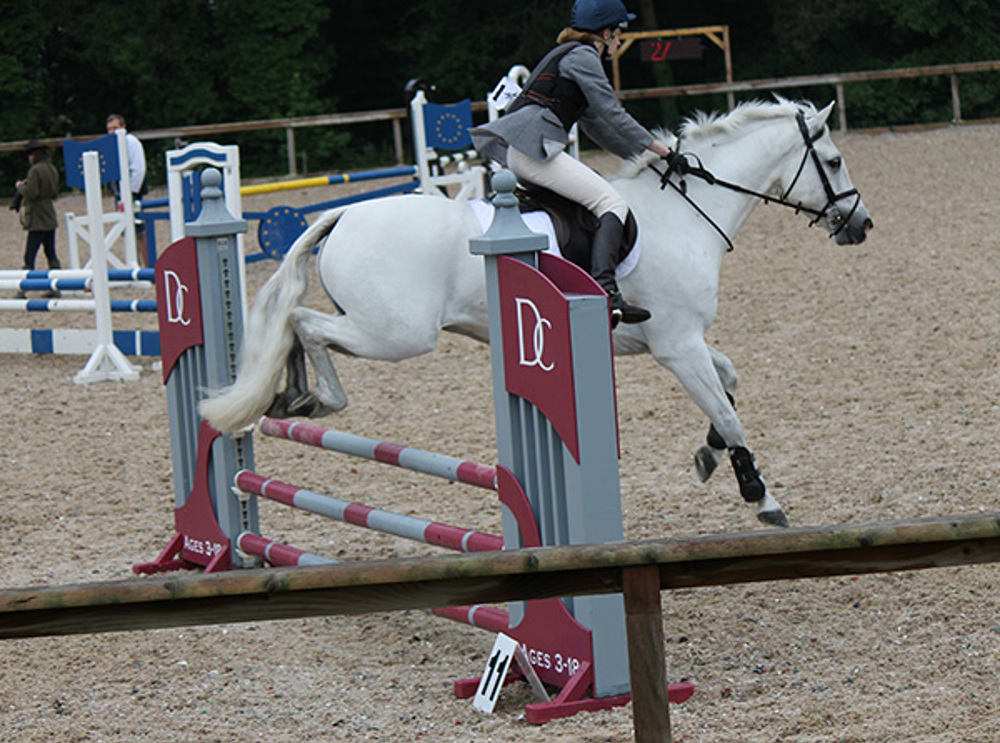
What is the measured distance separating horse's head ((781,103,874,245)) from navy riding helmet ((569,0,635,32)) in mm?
1005

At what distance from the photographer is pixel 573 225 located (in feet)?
16.2

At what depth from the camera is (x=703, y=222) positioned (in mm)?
5246

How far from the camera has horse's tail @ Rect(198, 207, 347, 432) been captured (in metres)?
4.74

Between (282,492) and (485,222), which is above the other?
→ (485,222)

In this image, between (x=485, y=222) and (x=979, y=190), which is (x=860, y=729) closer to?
(x=485, y=222)

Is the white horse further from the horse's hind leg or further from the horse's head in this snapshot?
the horse's head

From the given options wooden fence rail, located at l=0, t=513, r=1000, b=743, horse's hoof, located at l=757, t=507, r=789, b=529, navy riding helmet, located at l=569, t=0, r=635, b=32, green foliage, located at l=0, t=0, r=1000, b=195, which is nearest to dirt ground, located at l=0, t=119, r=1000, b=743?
horse's hoof, located at l=757, t=507, r=789, b=529

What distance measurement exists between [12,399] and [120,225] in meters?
3.69

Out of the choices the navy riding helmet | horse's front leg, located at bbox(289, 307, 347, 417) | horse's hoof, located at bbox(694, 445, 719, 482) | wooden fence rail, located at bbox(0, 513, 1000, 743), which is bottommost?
horse's hoof, located at bbox(694, 445, 719, 482)

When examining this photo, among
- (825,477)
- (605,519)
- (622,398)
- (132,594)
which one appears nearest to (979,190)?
(622,398)

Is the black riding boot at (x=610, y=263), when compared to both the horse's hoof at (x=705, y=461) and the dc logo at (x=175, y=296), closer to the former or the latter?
the horse's hoof at (x=705, y=461)

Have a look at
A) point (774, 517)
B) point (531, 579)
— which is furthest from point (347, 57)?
point (531, 579)

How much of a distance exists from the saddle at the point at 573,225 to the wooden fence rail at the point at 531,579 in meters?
2.47

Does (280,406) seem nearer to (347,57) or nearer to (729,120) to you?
(729,120)
